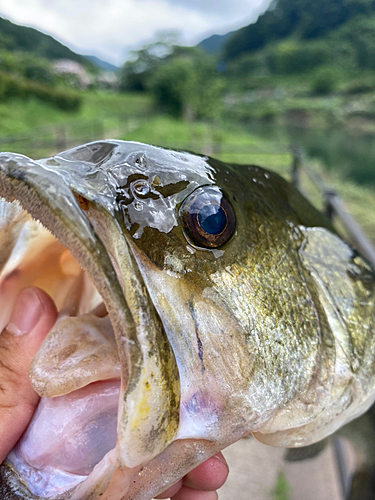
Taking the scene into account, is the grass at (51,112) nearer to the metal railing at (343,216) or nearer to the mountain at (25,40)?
the mountain at (25,40)

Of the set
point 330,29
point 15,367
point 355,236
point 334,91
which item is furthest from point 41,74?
point 330,29

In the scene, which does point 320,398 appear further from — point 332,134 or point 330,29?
point 330,29

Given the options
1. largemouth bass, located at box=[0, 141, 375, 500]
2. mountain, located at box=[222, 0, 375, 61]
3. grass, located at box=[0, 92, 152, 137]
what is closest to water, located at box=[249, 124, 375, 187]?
grass, located at box=[0, 92, 152, 137]

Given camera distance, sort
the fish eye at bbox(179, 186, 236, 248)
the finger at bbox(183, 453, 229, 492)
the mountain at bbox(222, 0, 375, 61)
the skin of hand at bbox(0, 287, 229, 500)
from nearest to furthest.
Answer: the fish eye at bbox(179, 186, 236, 248), the skin of hand at bbox(0, 287, 229, 500), the finger at bbox(183, 453, 229, 492), the mountain at bbox(222, 0, 375, 61)

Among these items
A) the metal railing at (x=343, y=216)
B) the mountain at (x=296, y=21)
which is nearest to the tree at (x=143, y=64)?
the metal railing at (x=343, y=216)

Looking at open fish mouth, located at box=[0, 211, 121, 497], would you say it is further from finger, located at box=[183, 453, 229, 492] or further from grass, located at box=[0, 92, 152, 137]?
grass, located at box=[0, 92, 152, 137]

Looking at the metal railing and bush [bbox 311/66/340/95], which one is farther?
bush [bbox 311/66/340/95]
